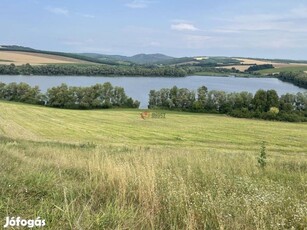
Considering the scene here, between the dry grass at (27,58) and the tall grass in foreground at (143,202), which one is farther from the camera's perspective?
the dry grass at (27,58)

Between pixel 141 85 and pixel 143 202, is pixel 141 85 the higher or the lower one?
the lower one

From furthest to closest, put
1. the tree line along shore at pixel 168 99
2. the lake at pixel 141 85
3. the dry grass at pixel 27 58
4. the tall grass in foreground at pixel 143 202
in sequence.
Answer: the dry grass at pixel 27 58 → the lake at pixel 141 85 → the tree line along shore at pixel 168 99 → the tall grass in foreground at pixel 143 202

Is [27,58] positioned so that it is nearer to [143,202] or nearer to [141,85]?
[141,85]

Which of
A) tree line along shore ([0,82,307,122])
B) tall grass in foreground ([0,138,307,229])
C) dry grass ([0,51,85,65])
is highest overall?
dry grass ([0,51,85,65])

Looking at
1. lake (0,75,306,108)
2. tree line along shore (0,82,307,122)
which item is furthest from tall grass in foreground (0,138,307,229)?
lake (0,75,306,108)

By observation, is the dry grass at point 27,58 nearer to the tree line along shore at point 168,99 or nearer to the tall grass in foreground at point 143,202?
the tree line along shore at point 168,99

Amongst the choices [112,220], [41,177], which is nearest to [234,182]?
[112,220]

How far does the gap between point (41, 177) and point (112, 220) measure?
1.74 meters

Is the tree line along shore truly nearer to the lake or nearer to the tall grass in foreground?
the lake

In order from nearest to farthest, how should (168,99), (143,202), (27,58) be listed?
(143,202)
(168,99)
(27,58)

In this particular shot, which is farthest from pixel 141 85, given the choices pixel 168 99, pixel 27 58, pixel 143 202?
pixel 143 202

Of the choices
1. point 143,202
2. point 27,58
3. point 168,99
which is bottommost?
point 168,99

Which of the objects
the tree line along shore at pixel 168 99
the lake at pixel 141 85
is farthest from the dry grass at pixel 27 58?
the tree line along shore at pixel 168 99

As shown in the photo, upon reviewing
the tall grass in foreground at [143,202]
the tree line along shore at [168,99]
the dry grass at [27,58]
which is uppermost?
the dry grass at [27,58]
